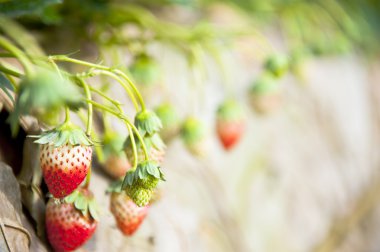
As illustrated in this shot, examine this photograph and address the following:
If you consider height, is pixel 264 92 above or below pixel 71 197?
below

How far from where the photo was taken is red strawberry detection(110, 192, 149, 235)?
958 mm

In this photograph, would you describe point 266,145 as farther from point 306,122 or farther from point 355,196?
point 355,196

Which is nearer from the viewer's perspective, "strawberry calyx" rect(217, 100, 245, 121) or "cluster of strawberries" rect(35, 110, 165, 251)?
"cluster of strawberries" rect(35, 110, 165, 251)

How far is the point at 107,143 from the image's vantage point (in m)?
1.07

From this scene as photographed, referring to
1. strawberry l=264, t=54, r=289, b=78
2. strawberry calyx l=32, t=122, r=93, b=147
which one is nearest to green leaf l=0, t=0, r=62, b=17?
strawberry calyx l=32, t=122, r=93, b=147

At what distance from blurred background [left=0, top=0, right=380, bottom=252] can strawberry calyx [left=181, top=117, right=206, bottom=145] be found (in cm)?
2

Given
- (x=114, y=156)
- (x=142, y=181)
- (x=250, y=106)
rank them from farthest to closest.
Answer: (x=250, y=106)
(x=114, y=156)
(x=142, y=181)

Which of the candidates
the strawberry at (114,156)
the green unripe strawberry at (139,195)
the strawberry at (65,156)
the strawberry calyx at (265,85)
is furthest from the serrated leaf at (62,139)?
the strawberry calyx at (265,85)

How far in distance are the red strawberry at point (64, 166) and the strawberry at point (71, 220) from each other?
0.05 meters

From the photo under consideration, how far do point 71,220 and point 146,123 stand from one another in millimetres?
Answer: 156

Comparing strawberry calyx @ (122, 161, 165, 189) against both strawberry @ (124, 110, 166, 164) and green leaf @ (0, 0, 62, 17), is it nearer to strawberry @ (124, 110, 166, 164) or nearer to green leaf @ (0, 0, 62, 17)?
strawberry @ (124, 110, 166, 164)

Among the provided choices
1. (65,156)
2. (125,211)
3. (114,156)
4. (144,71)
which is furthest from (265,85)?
(65,156)

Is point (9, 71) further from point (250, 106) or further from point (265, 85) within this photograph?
point (250, 106)

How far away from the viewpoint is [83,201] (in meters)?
0.91
